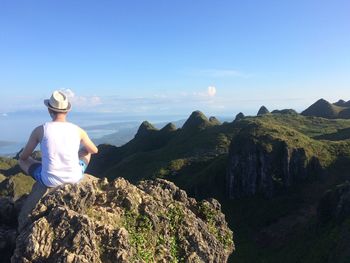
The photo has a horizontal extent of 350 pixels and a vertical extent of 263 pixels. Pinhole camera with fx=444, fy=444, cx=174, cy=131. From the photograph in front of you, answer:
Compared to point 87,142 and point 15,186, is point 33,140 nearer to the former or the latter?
point 87,142

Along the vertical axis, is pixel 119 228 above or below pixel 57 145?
below

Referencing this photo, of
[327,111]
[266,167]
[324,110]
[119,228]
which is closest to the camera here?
[119,228]

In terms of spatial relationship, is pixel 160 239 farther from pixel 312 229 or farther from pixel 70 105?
pixel 312 229

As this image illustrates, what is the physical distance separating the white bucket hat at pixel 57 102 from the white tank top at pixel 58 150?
468 mm

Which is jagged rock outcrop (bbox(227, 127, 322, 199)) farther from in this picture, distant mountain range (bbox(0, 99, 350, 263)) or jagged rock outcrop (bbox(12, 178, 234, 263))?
jagged rock outcrop (bbox(12, 178, 234, 263))

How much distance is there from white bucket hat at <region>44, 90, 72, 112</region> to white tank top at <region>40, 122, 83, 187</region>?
0.47 meters

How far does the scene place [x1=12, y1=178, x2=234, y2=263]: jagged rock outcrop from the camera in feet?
42.3

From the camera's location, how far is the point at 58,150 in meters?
13.8

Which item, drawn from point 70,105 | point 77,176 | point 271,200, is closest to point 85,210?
point 77,176

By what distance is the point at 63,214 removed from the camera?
44.1ft

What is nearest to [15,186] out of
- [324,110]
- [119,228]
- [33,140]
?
[33,140]

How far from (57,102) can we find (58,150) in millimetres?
1498

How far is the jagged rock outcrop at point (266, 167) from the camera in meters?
75.9

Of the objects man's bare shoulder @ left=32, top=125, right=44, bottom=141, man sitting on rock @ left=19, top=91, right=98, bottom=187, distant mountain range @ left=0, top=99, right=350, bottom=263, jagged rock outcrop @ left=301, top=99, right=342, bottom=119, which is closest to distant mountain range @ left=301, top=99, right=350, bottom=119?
jagged rock outcrop @ left=301, top=99, right=342, bottom=119
